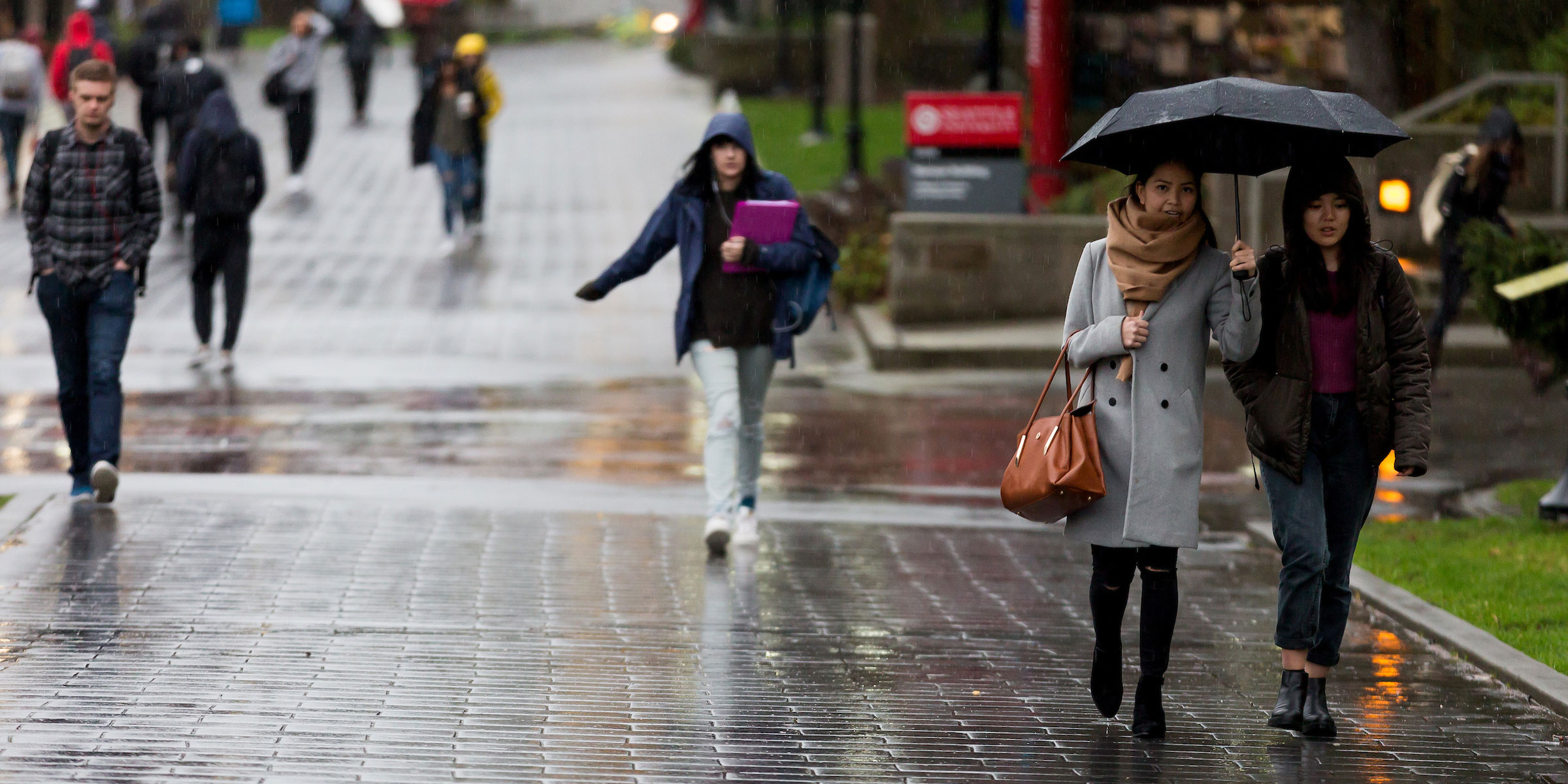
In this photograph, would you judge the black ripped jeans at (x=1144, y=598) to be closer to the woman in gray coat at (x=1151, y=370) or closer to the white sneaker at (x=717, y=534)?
the woman in gray coat at (x=1151, y=370)

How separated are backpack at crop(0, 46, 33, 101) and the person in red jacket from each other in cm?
41


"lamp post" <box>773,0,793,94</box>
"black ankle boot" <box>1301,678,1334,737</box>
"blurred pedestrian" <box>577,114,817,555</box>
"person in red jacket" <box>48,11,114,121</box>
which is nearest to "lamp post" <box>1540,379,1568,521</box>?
"blurred pedestrian" <box>577,114,817,555</box>

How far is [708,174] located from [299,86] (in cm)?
1567

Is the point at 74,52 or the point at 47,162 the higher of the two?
the point at 74,52

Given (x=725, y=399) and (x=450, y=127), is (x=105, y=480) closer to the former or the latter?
(x=725, y=399)

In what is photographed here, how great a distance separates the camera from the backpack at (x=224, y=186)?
1375cm

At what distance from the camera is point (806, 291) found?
8664 millimetres

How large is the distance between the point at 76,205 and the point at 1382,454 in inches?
235

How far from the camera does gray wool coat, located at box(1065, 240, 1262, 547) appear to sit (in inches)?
223

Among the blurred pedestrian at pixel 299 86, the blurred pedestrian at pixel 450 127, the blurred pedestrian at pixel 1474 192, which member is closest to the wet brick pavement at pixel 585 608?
the blurred pedestrian at pixel 1474 192

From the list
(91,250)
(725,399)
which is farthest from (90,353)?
(725,399)

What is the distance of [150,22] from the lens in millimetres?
23516

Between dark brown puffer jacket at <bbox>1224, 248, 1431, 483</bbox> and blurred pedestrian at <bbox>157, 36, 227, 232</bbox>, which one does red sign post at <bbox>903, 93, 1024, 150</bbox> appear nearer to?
blurred pedestrian at <bbox>157, 36, 227, 232</bbox>

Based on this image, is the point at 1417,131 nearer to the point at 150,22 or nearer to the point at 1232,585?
the point at 1232,585
